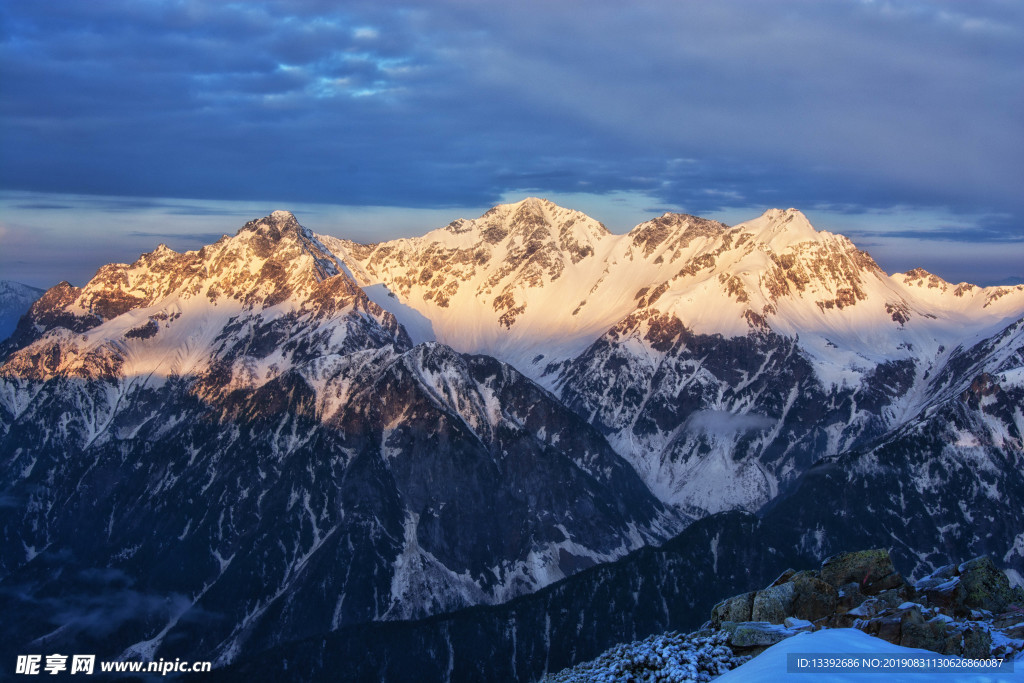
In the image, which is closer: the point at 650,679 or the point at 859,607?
the point at 650,679

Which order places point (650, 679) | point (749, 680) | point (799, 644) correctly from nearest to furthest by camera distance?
point (749, 680)
point (799, 644)
point (650, 679)

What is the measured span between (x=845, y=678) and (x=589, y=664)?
36.4 m

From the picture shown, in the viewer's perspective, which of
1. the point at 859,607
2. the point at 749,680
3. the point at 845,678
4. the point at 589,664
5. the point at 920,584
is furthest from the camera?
the point at 589,664

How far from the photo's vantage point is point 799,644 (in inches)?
1997

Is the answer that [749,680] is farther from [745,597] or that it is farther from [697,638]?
[745,597]

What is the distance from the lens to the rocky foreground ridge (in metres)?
54.6

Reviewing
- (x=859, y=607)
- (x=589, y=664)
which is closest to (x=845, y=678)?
(x=859, y=607)

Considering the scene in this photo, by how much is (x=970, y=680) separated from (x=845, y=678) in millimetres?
6200

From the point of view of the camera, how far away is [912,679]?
4306 cm

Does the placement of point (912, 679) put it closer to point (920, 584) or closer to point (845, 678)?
point (845, 678)

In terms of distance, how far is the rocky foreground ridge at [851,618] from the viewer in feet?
179

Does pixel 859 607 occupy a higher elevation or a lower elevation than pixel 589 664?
higher

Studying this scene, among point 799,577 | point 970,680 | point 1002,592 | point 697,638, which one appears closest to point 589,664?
point 697,638

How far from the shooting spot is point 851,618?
62156mm
